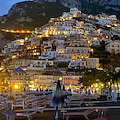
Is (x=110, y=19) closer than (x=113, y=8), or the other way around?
(x=110, y=19)

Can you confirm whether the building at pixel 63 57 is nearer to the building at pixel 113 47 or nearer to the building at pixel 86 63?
the building at pixel 86 63

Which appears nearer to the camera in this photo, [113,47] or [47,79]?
[47,79]

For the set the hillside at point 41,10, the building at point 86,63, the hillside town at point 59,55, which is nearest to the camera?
the hillside town at point 59,55

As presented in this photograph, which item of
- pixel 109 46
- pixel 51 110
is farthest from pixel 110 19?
pixel 51 110

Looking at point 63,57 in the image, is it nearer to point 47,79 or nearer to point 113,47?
point 47,79

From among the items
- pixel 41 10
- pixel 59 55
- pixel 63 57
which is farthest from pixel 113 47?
pixel 41 10

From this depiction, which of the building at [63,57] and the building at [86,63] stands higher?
the building at [63,57]

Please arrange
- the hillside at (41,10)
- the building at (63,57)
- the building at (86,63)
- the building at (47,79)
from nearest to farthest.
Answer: the building at (47,79) → the building at (86,63) → the building at (63,57) → the hillside at (41,10)

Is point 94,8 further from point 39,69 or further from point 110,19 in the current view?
point 39,69

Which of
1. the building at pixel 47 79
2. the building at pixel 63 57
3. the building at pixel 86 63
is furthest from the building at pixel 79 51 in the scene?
the building at pixel 47 79

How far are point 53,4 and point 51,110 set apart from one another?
177m

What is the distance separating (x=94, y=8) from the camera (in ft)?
625

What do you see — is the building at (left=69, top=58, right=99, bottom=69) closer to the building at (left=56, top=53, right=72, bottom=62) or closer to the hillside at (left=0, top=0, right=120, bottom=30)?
the building at (left=56, top=53, right=72, bottom=62)

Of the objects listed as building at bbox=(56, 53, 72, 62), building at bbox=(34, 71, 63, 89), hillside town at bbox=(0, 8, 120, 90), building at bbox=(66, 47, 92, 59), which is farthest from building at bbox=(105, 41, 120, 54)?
building at bbox=(34, 71, 63, 89)
